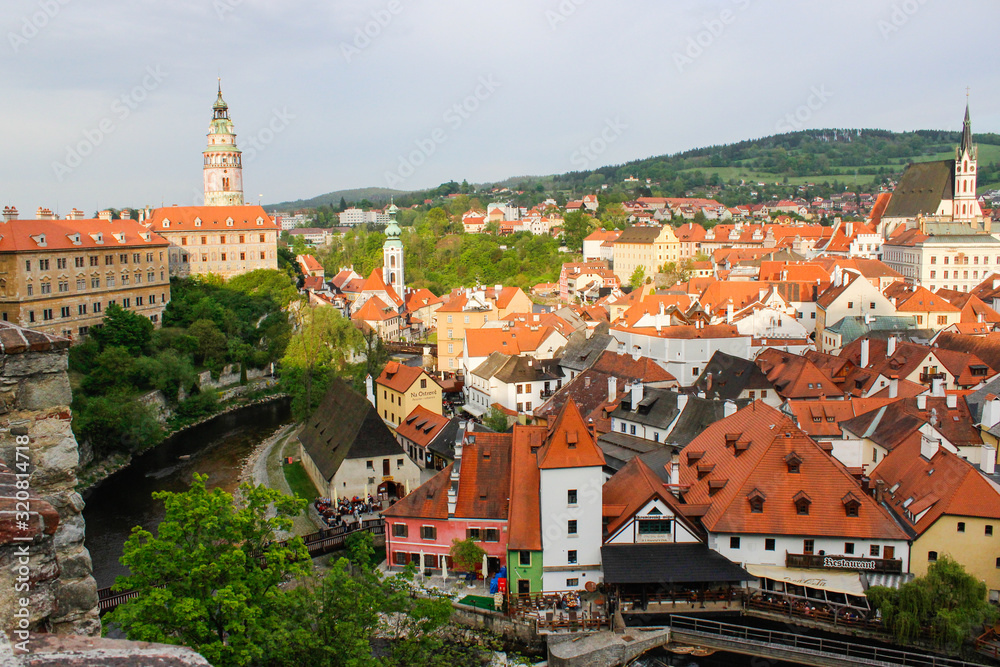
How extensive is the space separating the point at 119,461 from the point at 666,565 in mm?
26022

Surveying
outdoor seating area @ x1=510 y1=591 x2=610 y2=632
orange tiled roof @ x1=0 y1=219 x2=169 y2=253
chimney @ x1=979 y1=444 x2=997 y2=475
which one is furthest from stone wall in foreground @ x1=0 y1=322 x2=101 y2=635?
orange tiled roof @ x1=0 y1=219 x2=169 y2=253

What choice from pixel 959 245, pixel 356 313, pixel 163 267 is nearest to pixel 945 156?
pixel 959 245

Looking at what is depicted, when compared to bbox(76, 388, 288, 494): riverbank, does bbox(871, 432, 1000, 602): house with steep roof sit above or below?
above

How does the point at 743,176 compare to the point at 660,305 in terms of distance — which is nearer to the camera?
the point at 660,305

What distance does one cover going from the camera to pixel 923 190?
83.2 m

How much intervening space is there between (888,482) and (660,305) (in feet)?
71.3

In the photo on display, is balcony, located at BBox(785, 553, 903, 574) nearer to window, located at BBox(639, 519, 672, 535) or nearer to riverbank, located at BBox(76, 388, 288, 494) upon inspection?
window, located at BBox(639, 519, 672, 535)

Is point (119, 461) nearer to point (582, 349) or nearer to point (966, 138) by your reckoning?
point (582, 349)

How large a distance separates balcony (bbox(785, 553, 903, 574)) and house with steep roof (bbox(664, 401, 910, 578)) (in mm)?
25

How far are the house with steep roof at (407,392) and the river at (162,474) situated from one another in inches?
272

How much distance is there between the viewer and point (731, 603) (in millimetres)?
20688

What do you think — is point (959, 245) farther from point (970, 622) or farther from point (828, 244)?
point (970, 622)

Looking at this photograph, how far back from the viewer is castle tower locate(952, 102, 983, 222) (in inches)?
3100

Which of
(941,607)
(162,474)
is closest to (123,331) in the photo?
(162,474)
